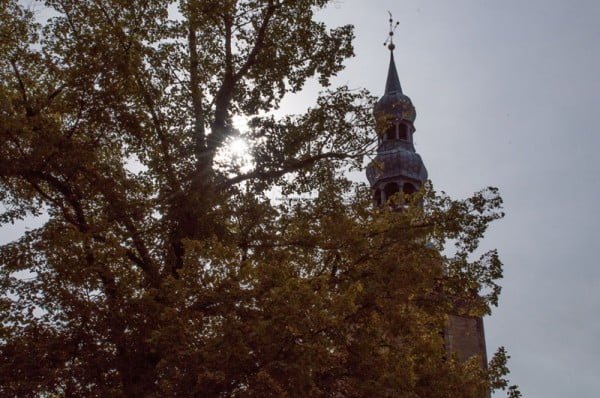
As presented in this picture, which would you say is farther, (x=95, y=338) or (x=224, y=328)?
(x=95, y=338)

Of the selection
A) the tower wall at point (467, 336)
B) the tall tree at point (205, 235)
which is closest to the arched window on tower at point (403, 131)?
the tower wall at point (467, 336)

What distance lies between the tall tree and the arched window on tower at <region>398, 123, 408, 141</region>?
24.2 m

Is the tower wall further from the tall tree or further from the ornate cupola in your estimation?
the tall tree

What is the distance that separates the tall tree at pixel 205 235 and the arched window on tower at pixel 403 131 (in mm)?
24239

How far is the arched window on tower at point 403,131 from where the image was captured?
39625 mm

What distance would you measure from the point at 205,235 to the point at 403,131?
2817 cm

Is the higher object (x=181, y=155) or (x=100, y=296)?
(x=181, y=155)

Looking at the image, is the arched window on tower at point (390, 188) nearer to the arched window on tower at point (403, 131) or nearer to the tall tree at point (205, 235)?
the arched window on tower at point (403, 131)

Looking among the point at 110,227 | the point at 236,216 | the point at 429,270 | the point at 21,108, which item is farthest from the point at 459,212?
the point at 21,108

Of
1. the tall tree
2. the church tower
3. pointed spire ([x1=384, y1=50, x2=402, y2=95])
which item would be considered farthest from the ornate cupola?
the tall tree

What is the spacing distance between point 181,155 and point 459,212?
5.62m

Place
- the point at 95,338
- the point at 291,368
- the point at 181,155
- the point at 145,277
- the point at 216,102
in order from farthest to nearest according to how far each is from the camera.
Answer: the point at 216,102 < the point at 181,155 < the point at 145,277 < the point at 95,338 < the point at 291,368

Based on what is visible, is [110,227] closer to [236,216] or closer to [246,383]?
[236,216]

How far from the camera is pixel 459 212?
13.9 m
